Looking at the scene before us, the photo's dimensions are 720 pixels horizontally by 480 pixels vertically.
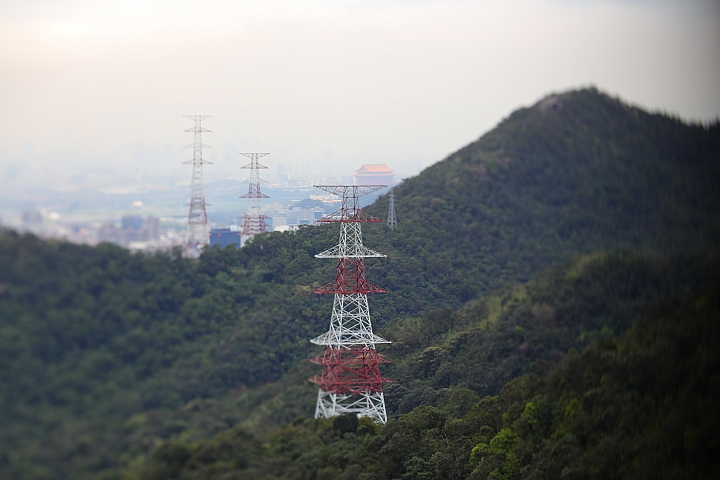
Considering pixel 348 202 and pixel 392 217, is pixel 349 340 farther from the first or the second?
pixel 392 217

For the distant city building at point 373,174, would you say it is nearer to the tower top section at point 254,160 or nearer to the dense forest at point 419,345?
the dense forest at point 419,345

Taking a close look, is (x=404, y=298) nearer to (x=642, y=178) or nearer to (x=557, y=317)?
(x=557, y=317)

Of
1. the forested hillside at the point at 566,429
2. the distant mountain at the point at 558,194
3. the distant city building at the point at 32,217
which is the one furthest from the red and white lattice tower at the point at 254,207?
the distant city building at the point at 32,217

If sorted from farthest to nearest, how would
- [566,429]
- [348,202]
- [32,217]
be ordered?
1. [348,202]
2. [566,429]
3. [32,217]

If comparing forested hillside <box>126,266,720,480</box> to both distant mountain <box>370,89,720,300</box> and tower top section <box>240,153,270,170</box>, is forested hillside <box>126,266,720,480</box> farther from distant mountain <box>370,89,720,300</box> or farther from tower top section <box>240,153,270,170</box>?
tower top section <box>240,153,270,170</box>

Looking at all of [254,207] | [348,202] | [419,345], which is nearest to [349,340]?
[348,202]

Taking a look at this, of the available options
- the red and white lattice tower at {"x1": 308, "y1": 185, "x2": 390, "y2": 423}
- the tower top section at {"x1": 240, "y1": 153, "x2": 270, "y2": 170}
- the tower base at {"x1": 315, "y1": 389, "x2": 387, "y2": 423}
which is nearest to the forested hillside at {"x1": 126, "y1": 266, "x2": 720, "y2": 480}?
the tower base at {"x1": 315, "y1": 389, "x2": 387, "y2": 423}
